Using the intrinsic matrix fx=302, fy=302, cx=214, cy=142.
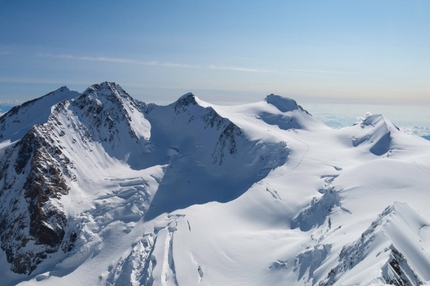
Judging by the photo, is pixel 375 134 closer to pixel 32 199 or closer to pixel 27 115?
pixel 32 199

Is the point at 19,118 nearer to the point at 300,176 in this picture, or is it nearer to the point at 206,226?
the point at 206,226

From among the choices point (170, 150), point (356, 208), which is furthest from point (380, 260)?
point (170, 150)

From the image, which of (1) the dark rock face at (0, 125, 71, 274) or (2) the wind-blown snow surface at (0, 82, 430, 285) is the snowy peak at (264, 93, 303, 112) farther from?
(1) the dark rock face at (0, 125, 71, 274)

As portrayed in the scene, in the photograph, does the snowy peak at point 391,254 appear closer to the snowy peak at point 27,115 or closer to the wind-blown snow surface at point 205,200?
the wind-blown snow surface at point 205,200

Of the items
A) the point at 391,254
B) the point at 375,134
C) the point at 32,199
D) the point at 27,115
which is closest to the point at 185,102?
the point at 27,115

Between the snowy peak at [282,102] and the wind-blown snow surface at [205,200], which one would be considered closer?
the wind-blown snow surface at [205,200]

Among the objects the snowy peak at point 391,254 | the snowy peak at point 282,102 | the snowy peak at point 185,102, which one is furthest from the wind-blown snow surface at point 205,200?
the snowy peak at point 282,102

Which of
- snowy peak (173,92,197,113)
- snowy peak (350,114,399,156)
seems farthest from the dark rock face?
snowy peak (350,114,399,156)
